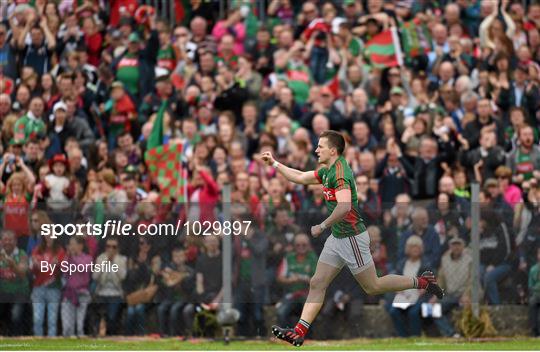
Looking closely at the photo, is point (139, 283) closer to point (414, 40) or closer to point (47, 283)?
point (47, 283)

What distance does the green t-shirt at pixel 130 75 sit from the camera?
22328 millimetres

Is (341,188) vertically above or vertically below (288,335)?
above

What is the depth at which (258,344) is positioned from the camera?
1766 cm

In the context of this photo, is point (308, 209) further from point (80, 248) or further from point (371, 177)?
point (80, 248)

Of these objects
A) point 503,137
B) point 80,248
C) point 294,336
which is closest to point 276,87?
point 503,137

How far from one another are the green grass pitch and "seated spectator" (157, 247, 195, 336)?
0.25 meters

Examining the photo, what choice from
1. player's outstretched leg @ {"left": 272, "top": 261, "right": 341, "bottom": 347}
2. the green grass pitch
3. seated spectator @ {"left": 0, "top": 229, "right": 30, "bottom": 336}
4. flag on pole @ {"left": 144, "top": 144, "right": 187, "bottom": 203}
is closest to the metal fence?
seated spectator @ {"left": 0, "top": 229, "right": 30, "bottom": 336}

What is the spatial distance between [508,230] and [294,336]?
187 inches

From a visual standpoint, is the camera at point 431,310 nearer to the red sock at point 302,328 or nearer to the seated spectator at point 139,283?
the seated spectator at point 139,283

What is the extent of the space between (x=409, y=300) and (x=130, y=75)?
6.46 m

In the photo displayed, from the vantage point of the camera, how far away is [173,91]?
71.4ft

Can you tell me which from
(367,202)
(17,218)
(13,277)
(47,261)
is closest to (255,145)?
(367,202)

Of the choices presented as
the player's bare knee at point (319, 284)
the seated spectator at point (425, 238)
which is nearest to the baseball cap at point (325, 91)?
the seated spectator at point (425, 238)

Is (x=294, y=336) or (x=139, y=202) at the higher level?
(x=139, y=202)
